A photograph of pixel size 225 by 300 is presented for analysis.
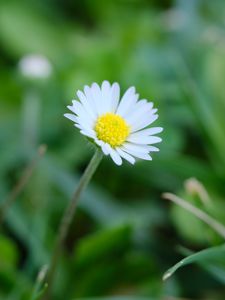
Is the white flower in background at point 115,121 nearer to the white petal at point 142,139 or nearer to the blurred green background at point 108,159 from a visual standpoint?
the white petal at point 142,139

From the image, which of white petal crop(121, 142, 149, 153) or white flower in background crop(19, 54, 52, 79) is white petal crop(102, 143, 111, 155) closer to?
white petal crop(121, 142, 149, 153)

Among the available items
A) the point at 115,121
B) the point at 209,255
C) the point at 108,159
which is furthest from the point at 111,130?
the point at 108,159

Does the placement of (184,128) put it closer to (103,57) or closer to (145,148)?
(103,57)

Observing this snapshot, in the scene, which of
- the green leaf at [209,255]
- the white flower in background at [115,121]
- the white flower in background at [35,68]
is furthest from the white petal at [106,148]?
the white flower in background at [35,68]

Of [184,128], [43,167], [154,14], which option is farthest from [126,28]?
[43,167]

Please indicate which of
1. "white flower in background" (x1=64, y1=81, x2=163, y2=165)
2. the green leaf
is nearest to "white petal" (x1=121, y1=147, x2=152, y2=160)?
"white flower in background" (x1=64, y1=81, x2=163, y2=165)

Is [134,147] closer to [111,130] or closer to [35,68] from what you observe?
[111,130]
